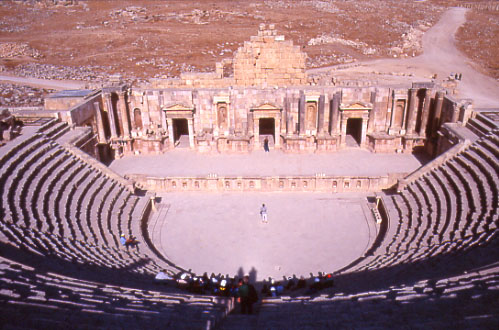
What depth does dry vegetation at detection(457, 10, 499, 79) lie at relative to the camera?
4950 centimetres

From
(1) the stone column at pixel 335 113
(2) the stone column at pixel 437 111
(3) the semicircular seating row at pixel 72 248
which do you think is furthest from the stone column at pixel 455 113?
(3) the semicircular seating row at pixel 72 248

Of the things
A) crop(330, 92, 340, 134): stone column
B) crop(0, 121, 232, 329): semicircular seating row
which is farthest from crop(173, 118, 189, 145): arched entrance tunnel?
crop(330, 92, 340, 134): stone column

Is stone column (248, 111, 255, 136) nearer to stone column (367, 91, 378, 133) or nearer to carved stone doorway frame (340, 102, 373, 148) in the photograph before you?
carved stone doorway frame (340, 102, 373, 148)

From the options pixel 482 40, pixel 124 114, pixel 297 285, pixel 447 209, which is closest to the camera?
pixel 297 285

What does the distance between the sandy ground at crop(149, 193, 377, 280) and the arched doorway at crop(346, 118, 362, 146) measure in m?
7.43

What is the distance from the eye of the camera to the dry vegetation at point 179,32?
53.6 meters

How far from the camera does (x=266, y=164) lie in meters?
24.6

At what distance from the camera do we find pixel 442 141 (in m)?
23.0

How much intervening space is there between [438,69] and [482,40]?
22.7 meters

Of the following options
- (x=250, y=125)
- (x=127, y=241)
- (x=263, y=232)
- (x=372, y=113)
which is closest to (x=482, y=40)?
(x=372, y=113)

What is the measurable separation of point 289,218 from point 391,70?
104ft

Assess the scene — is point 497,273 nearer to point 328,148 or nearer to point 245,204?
point 245,204

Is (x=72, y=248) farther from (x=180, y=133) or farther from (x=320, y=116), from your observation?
(x=320, y=116)

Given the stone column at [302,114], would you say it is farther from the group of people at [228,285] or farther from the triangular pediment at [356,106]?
the group of people at [228,285]
